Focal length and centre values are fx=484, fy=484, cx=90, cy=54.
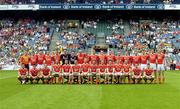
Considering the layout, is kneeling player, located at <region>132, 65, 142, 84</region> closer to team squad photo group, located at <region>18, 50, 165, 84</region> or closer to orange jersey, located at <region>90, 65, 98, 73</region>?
team squad photo group, located at <region>18, 50, 165, 84</region>

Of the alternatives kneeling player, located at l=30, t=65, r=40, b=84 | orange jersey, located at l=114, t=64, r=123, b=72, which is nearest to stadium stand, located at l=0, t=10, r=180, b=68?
kneeling player, located at l=30, t=65, r=40, b=84

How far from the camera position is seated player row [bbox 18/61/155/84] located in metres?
27.9

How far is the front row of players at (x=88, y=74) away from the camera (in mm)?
27878

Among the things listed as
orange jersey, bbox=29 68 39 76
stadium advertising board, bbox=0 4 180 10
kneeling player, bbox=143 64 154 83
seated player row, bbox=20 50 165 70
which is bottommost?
kneeling player, bbox=143 64 154 83

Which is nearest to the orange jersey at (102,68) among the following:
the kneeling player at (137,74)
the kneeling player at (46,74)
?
the kneeling player at (137,74)

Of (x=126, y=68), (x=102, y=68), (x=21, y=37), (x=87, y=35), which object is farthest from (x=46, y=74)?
(x=21, y=37)

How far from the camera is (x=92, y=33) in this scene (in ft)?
193

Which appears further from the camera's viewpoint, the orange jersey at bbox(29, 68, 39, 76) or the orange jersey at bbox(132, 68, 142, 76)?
the orange jersey at bbox(29, 68, 39, 76)

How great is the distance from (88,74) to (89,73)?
0.08m

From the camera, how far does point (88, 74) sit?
28.0m

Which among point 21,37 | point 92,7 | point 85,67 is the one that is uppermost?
point 92,7

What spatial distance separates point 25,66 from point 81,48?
84.2ft

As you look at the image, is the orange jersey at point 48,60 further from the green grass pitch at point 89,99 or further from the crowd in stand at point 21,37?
the crowd in stand at point 21,37

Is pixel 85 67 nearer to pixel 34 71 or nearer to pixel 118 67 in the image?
pixel 118 67
